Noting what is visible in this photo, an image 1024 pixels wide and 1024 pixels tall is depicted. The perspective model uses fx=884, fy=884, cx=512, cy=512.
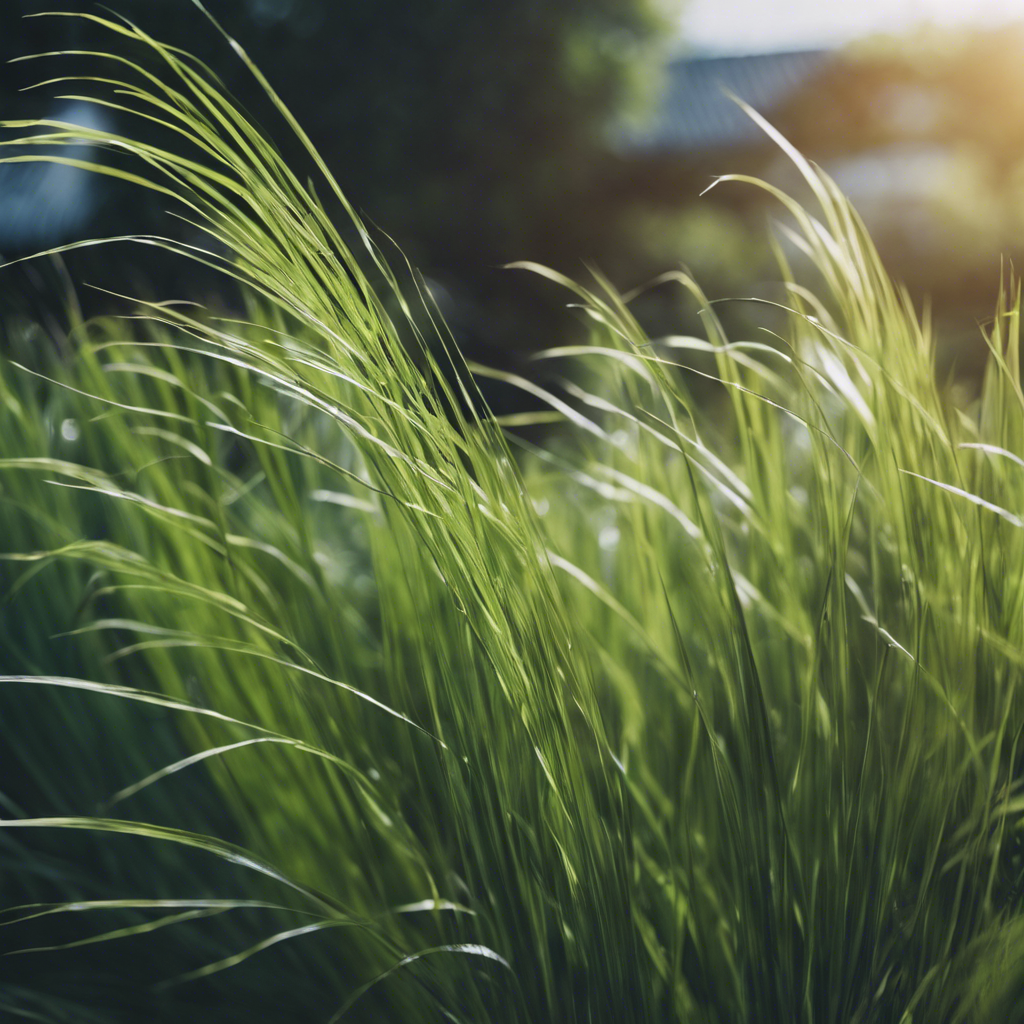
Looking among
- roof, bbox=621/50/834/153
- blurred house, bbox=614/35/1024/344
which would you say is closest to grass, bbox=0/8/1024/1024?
blurred house, bbox=614/35/1024/344

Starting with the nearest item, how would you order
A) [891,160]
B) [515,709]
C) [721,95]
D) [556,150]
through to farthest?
[515,709] → [556,150] → [891,160] → [721,95]

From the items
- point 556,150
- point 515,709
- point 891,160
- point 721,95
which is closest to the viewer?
point 515,709

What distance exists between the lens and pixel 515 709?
376 mm

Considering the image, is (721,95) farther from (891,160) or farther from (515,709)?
(515,709)

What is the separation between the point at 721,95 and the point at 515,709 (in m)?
10.4

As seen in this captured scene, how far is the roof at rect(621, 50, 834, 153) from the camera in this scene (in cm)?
785

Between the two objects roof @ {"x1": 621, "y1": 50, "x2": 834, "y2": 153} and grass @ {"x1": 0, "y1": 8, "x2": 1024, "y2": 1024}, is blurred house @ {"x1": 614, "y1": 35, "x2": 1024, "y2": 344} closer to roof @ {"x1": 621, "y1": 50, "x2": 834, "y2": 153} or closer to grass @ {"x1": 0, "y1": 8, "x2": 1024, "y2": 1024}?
roof @ {"x1": 621, "y1": 50, "x2": 834, "y2": 153}

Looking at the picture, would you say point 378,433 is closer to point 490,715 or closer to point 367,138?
point 490,715

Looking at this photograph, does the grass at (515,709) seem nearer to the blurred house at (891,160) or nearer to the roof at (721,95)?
the blurred house at (891,160)

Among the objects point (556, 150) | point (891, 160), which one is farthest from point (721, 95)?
point (556, 150)

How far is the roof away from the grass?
6.63m

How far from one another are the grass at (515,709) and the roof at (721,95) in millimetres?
6634

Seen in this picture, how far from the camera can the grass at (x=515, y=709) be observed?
0.38m

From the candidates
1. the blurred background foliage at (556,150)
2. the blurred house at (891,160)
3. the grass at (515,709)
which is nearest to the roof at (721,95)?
the blurred house at (891,160)
